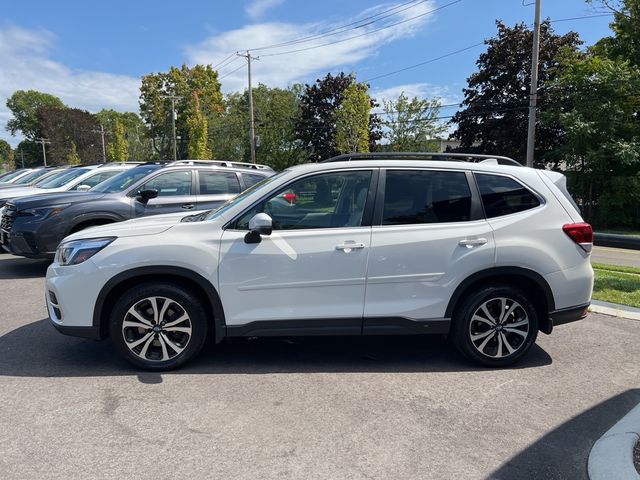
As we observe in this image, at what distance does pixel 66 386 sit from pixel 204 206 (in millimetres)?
4884

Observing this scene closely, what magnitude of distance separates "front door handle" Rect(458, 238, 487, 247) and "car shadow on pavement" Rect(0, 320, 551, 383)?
3.60 feet

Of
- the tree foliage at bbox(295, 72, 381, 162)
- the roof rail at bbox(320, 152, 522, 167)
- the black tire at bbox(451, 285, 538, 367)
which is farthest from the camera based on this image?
the tree foliage at bbox(295, 72, 381, 162)

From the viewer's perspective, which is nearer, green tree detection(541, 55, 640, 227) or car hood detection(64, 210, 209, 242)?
car hood detection(64, 210, 209, 242)

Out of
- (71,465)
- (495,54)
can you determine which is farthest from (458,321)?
(495,54)

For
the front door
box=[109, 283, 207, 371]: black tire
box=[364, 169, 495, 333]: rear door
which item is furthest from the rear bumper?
box=[109, 283, 207, 371]: black tire

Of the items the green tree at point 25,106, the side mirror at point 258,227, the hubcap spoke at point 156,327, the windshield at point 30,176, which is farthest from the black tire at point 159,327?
the green tree at point 25,106

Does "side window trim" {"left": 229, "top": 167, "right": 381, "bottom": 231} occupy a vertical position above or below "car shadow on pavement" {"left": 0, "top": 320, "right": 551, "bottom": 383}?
above

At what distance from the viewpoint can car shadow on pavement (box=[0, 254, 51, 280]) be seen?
8.09 metres

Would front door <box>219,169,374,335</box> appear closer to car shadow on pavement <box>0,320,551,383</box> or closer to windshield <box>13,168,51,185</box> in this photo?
car shadow on pavement <box>0,320,551,383</box>

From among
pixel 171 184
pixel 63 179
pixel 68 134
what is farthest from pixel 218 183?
pixel 68 134

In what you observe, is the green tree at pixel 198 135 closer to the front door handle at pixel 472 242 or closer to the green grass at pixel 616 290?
the green grass at pixel 616 290

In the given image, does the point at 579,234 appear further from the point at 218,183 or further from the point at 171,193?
the point at 171,193

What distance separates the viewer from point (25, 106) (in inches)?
4535

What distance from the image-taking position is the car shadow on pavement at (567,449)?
9.50ft
